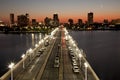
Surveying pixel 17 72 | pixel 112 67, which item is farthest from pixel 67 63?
pixel 112 67

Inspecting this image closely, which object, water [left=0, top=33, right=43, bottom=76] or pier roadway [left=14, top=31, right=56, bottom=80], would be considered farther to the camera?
water [left=0, top=33, right=43, bottom=76]

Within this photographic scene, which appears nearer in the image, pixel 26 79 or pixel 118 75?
pixel 26 79

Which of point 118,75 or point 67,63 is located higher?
point 67,63

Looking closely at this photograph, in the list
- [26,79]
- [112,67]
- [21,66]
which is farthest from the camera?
[112,67]

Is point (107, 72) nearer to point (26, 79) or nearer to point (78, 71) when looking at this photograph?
point (78, 71)

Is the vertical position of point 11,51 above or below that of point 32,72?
below

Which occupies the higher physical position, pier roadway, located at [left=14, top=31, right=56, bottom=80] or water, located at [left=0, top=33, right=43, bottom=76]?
pier roadway, located at [left=14, top=31, right=56, bottom=80]

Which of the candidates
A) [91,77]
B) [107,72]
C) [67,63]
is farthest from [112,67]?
[91,77]

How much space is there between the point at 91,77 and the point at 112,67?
2939 centimetres

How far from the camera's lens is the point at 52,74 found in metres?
38.1

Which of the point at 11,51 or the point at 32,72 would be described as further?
the point at 11,51

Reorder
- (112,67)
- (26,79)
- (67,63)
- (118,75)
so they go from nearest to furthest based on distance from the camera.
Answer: (26,79)
(67,63)
(118,75)
(112,67)

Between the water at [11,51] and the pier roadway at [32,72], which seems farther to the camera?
the water at [11,51]

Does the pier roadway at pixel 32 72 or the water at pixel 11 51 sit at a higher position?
the pier roadway at pixel 32 72
